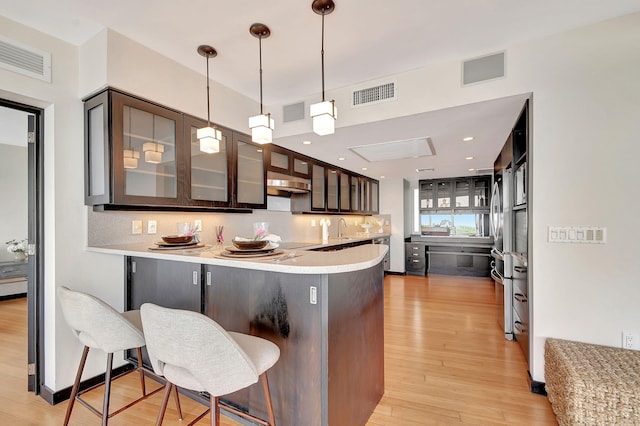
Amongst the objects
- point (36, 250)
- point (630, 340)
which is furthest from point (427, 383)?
point (36, 250)

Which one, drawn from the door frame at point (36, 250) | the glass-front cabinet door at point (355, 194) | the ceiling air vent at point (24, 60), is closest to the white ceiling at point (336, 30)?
the ceiling air vent at point (24, 60)

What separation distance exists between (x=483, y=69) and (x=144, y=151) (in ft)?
8.83

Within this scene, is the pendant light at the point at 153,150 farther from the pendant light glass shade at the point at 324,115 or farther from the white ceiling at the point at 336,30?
the pendant light glass shade at the point at 324,115

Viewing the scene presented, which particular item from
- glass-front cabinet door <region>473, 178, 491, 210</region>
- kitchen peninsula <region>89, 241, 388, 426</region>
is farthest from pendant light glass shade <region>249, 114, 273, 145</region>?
glass-front cabinet door <region>473, 178, 491, 210</region>

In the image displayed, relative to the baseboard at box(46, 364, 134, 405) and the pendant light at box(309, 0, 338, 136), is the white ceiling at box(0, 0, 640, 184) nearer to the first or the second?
the pendant light at box(309, 0, 338, 136)

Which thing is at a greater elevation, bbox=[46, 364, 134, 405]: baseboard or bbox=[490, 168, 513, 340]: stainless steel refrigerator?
bbox=[490, 168, 513, 340]: stainless steel refrigerator

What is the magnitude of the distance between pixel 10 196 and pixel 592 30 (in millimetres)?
7345

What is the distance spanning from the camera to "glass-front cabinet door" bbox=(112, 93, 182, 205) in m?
2.10

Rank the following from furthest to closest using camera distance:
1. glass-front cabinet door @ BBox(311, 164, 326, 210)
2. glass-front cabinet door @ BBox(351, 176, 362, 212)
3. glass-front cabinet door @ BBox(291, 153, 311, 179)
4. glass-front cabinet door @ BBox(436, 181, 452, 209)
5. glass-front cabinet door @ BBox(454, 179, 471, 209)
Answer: glass-front cabinet door @ BBox(436, 181, 452, 209)
glass-front cabinet door @ BBox(454, 179, 471, 209)
glass-front cabinet door @ BBox(351, 176, 362, 212)
glass-front cabinet door @ BBox(311, 164, 326, 210)
glass-front cabinet door @ BBox(291, 153, 311, 179)

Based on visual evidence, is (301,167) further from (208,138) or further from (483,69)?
(483,69)

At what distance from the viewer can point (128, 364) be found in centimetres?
242

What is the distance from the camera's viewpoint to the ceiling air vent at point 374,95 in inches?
103

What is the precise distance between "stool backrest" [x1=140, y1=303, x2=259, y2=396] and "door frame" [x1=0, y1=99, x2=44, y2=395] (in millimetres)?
1586

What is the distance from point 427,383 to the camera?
2.25m
